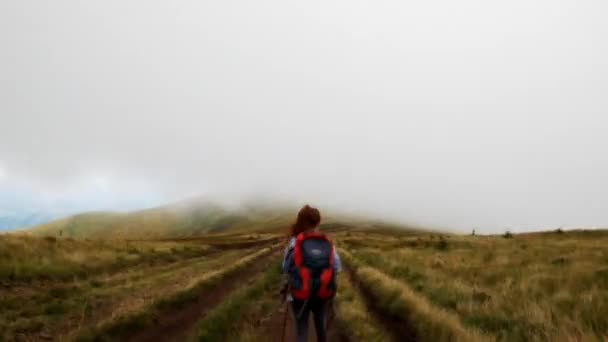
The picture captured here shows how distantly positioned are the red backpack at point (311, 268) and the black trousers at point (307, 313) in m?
0.21

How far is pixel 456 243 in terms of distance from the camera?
4638 cm

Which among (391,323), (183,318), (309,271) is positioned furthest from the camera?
(183,318)

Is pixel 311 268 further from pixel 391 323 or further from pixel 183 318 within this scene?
pixel 183 318

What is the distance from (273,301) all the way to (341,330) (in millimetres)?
5464

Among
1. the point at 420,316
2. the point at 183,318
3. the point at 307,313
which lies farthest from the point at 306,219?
the point at 183,318

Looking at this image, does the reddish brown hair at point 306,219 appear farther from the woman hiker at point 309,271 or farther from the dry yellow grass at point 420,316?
the dry yellow grass at point 420,316

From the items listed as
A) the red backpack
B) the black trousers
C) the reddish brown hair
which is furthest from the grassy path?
the reddish brown hair

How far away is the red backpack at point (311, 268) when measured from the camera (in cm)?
791

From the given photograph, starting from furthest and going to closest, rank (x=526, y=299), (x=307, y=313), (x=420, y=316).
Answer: (x=526, y=299) < (x=420, y=316) < (x=307, y=313)

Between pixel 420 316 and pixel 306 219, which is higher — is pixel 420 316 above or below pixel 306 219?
below

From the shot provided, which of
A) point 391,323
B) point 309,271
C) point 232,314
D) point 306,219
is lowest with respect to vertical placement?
point 391,323

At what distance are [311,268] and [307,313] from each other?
1.06 m

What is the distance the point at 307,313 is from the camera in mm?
8297

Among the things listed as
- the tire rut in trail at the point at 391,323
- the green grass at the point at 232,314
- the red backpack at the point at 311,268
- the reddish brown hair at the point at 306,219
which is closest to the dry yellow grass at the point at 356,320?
the tire rut in trail at the point at 391,323
